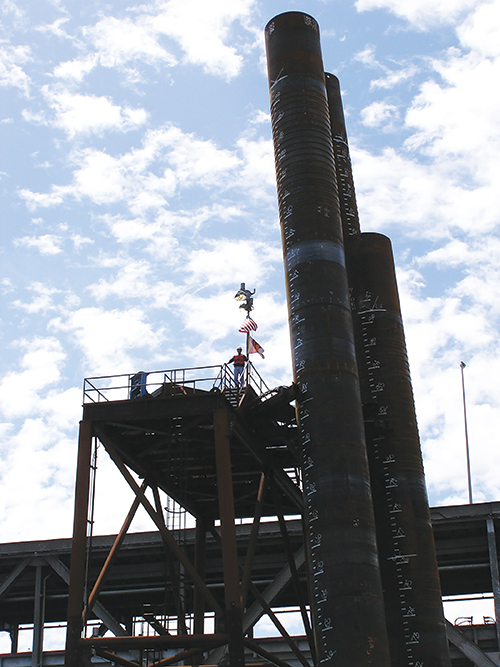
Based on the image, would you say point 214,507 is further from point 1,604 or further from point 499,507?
point 1,604

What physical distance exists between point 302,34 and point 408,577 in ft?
80.6

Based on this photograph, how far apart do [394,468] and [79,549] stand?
13815mm

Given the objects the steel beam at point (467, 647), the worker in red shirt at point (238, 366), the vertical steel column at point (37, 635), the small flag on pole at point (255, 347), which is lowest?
the steel beam at point (467, 647)

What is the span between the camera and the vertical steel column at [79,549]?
26.8 meters

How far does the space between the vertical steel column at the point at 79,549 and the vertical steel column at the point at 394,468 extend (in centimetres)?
1241

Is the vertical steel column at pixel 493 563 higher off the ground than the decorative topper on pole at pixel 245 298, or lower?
lower

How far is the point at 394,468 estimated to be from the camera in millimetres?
33938

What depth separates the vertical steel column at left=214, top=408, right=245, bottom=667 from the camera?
1022 inches

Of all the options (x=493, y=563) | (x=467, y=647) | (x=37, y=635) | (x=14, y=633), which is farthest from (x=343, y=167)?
(x=14, y=633)

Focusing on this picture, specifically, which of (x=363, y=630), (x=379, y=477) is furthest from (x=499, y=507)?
(x=363, y=630)

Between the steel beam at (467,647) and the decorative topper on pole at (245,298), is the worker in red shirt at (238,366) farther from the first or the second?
the steel beam at (467,647)

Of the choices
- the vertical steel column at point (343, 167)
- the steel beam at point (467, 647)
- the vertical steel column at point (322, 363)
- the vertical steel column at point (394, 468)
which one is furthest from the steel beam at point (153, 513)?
the steel beam at point (467, 647)

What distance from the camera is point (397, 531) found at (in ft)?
108

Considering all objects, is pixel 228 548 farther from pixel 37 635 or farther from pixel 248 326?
pixel 37 635
